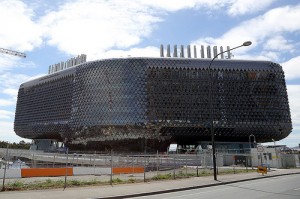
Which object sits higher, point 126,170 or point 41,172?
point 41,172

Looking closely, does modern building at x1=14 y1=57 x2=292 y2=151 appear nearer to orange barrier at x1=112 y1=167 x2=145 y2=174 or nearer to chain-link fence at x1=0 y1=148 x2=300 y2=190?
chain-link fence at x1=0 y1=148 x2=300 y2=190

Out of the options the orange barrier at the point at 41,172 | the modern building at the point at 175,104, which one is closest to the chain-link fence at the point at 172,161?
the orange barrier at the point at 41,172

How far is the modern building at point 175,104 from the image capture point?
109 metres

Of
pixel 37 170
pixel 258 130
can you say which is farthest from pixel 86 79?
pixel 37 170

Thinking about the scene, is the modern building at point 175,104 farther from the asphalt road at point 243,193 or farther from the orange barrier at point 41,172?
the asphalt road at point 243,193

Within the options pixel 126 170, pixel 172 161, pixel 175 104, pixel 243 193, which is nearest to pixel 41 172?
pixel 126 170

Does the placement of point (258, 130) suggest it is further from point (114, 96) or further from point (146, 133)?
point (114, 96)

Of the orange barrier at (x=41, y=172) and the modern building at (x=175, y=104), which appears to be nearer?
the orange barrier at (x=41, y=172)

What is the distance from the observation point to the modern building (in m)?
109

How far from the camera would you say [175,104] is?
110625 millimetres

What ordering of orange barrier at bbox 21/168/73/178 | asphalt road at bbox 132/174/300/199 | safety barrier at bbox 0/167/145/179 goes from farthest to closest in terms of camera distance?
orange barrier at bbox 21/168/73/178 < safety barrier at bbox 0/167/145/179 < asphalt road at bbox 132/174/300/199

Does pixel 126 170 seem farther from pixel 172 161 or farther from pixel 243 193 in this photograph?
pixel 243 193

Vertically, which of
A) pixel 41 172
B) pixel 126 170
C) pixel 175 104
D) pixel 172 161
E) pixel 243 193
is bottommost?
pixel 243 193

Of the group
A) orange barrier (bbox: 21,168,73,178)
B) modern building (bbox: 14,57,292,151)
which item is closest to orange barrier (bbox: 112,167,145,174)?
orange barrier (bbox: 21,168,73,178)
